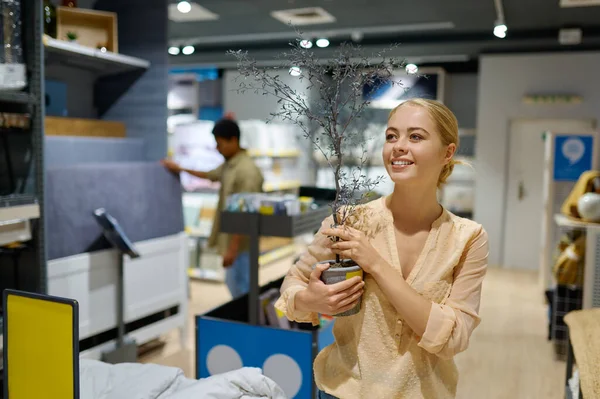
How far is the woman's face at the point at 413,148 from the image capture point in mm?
1285

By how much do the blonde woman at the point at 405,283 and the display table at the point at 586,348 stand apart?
30.4 inches

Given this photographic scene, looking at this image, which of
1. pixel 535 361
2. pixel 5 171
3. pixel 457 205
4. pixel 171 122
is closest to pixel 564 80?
pixel 457 205

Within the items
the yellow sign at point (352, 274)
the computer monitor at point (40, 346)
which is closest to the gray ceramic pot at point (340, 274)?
the yellow sign at point (352, 274)

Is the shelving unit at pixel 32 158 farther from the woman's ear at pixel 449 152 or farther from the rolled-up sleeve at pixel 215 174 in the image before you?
the woman's ear at pixel 449 152

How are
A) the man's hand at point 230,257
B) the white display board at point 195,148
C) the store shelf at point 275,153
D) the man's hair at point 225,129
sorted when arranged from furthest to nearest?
the store shelf at point 275,153 < the white display board at point 195,148 < the man's hair at point 225,129 < the man's hand at point 230,257

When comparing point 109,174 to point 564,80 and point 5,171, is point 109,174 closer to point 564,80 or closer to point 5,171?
point 5,171

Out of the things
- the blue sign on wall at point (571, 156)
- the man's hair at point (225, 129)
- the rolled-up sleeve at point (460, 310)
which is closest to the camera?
the rolled-up sleeve at point (460, 310)

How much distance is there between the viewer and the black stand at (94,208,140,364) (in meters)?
3.36

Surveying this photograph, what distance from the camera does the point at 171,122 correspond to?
9750 mm

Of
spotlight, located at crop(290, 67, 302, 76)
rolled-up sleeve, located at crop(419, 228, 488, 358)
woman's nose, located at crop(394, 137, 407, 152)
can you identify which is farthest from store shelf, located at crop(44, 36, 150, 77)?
rolled-up sleeve, located at crop(419, 228, 488, 358)

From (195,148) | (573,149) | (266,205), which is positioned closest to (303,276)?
(266,205)

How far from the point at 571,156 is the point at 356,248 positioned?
4.94 m

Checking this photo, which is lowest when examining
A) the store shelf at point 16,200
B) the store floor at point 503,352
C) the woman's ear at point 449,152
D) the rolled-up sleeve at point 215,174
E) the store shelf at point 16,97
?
the store floor at point 503,352

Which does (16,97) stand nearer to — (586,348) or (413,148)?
(413,148)
